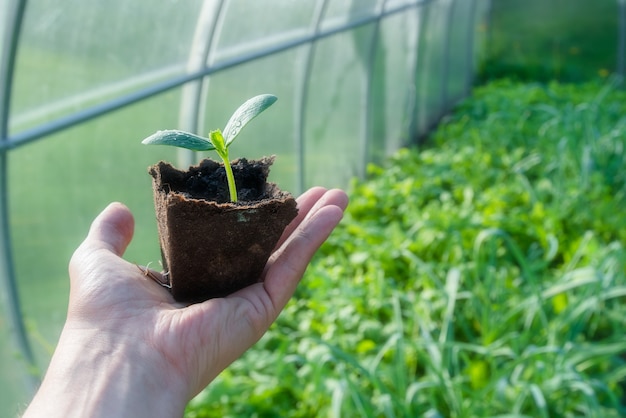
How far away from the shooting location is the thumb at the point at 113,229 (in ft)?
3.75

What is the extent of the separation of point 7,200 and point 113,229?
819mm

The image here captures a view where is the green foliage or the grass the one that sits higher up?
the grass

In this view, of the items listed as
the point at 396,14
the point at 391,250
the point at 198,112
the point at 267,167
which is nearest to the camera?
the point at 267,167

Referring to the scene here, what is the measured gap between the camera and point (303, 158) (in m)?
3.48

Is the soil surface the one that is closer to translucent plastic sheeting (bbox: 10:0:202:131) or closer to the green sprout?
the green sprout

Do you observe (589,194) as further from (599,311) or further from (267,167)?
(267,167)

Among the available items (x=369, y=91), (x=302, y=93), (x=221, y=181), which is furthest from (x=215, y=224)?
(x=369, y=91)

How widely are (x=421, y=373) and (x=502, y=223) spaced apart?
1085 mm

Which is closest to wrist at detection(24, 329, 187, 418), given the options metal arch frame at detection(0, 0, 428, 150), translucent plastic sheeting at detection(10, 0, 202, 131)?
metal arch frame at detection(0, 0, 428, 150)

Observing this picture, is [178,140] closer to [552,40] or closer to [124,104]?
[124,104]

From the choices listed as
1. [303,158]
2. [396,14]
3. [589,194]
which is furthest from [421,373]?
[396,14]

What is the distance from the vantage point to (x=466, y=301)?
2584 mm

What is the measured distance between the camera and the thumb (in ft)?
3.75

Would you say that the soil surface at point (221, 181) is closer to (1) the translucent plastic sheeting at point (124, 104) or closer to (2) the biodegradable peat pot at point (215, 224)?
(2) the biodegradable peat pot at point (215, 224)
